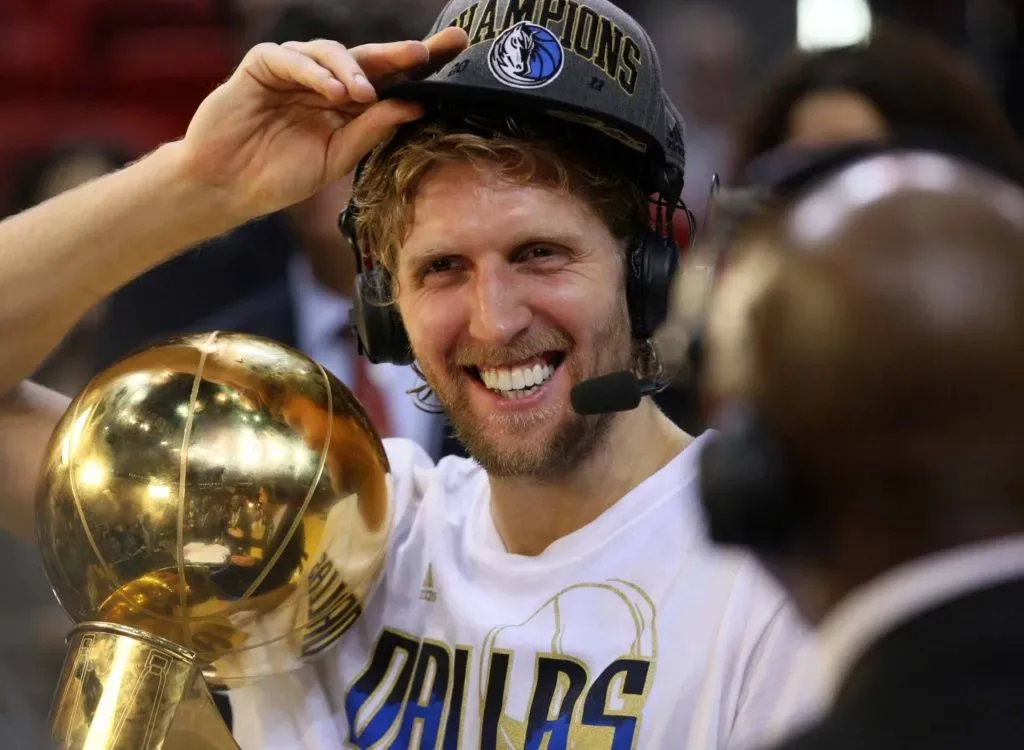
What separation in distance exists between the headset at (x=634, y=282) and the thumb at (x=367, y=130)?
0.05 metres

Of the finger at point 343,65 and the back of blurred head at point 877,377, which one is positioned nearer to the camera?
the back of blurred head at point 877,377

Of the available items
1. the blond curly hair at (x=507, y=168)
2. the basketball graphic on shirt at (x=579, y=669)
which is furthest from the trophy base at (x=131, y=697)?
the blond curly hair at (x=507, y=168)

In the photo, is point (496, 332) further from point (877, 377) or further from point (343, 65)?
point (877, 377)

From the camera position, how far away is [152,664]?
4.54 ft

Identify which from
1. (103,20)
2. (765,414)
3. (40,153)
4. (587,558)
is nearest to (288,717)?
(587,558)

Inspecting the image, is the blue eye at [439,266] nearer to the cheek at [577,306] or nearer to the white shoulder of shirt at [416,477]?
the cheek at [577,306]

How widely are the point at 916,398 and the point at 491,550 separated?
0.95 metres

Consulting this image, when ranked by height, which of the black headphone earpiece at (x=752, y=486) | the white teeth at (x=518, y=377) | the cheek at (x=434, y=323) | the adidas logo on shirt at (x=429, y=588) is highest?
the cheek at (x=434, y=323)

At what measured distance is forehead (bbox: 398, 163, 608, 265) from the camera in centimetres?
156

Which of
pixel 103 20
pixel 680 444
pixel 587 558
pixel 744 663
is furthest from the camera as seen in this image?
pixel 103 20

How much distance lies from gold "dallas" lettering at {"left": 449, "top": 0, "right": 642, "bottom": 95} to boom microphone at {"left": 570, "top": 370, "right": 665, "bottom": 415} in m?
0.33

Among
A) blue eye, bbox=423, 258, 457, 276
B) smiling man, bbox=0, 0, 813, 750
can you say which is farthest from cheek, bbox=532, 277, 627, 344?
blue eye, bbox=423, 258, 457, 276

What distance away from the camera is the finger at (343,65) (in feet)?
5.01

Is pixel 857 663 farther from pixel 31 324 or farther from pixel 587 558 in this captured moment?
pixel 31 324
